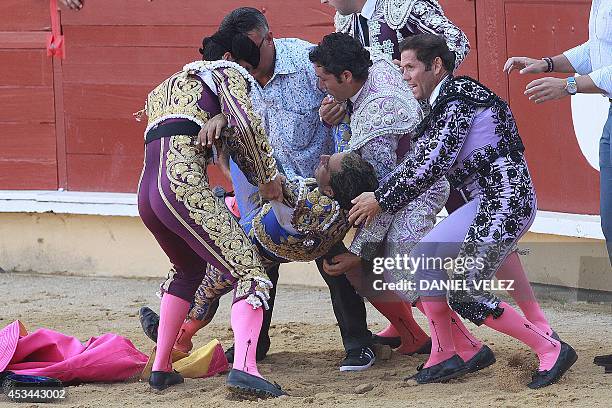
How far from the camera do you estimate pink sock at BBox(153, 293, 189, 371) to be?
4.68m

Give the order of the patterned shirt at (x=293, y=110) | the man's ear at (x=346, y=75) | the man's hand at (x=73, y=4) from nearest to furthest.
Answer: the man's ear at (x=346, y=75)
the patterned shirt at (x=293, y=110)
the man's hand at (x=73, y=4)

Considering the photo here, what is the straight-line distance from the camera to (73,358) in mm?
4766

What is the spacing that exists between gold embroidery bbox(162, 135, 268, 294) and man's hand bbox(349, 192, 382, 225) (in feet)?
1.33

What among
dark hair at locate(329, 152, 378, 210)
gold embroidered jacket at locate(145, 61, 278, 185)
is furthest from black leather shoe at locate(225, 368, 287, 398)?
dark hair at locate(329, 152, 378, 210)

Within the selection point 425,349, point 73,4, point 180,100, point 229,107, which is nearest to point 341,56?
point 229,107

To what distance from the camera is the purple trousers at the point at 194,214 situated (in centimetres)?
441

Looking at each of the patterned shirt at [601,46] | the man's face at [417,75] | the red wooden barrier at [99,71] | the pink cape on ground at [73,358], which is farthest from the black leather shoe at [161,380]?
the red wooden barrier at [99,71]

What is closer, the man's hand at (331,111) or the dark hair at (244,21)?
the dark hair at (244,21)

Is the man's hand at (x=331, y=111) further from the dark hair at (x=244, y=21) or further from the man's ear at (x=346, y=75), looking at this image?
the dark hair at (x=244, y=21)

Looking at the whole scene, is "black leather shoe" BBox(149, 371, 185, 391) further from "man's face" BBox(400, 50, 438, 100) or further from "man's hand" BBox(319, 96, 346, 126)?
"man's face" BBox(400, 50, 438, 100)

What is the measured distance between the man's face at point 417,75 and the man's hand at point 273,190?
1.94 ft

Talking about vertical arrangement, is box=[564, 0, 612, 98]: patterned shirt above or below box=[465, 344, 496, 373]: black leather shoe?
above

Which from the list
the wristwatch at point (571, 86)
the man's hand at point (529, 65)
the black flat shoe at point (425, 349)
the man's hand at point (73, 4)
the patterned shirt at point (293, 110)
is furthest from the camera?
the man's hand at point (73, 4)

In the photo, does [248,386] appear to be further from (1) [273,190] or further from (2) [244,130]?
(2) [244,130]
